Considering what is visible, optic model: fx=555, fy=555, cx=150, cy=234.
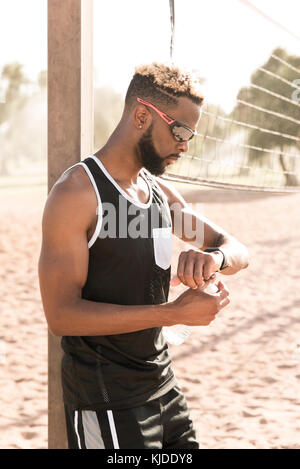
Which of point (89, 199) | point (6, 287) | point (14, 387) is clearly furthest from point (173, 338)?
point (6, 287)

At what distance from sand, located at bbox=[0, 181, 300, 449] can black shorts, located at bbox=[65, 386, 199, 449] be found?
1.11 m

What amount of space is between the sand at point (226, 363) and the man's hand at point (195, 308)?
111 cm

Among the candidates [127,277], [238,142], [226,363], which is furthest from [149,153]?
[226,363]

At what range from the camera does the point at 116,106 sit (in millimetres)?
57188

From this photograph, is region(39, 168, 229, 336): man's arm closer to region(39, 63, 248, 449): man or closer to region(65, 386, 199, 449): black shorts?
region(39, 63, 248, 449): man

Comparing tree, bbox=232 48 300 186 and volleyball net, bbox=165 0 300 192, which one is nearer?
volleyball net, bbox=165 0 300 192

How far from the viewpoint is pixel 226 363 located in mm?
6551

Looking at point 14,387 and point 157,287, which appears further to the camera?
point 14,387

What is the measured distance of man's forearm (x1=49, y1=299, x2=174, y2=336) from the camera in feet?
6.70

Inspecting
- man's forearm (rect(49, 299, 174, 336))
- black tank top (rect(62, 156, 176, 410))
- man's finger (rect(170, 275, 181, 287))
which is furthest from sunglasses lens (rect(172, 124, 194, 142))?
man's forearm (rect(49, 299, 174, 336))

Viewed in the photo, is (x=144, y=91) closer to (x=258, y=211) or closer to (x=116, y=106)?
(x=258, y=211)

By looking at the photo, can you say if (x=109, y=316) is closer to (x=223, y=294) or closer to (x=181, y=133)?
(x=223, y=294)

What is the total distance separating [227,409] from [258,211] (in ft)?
62.2

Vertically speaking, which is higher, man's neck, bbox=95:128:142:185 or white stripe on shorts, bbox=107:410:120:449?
man's neck, bbox=95:128:142:185
